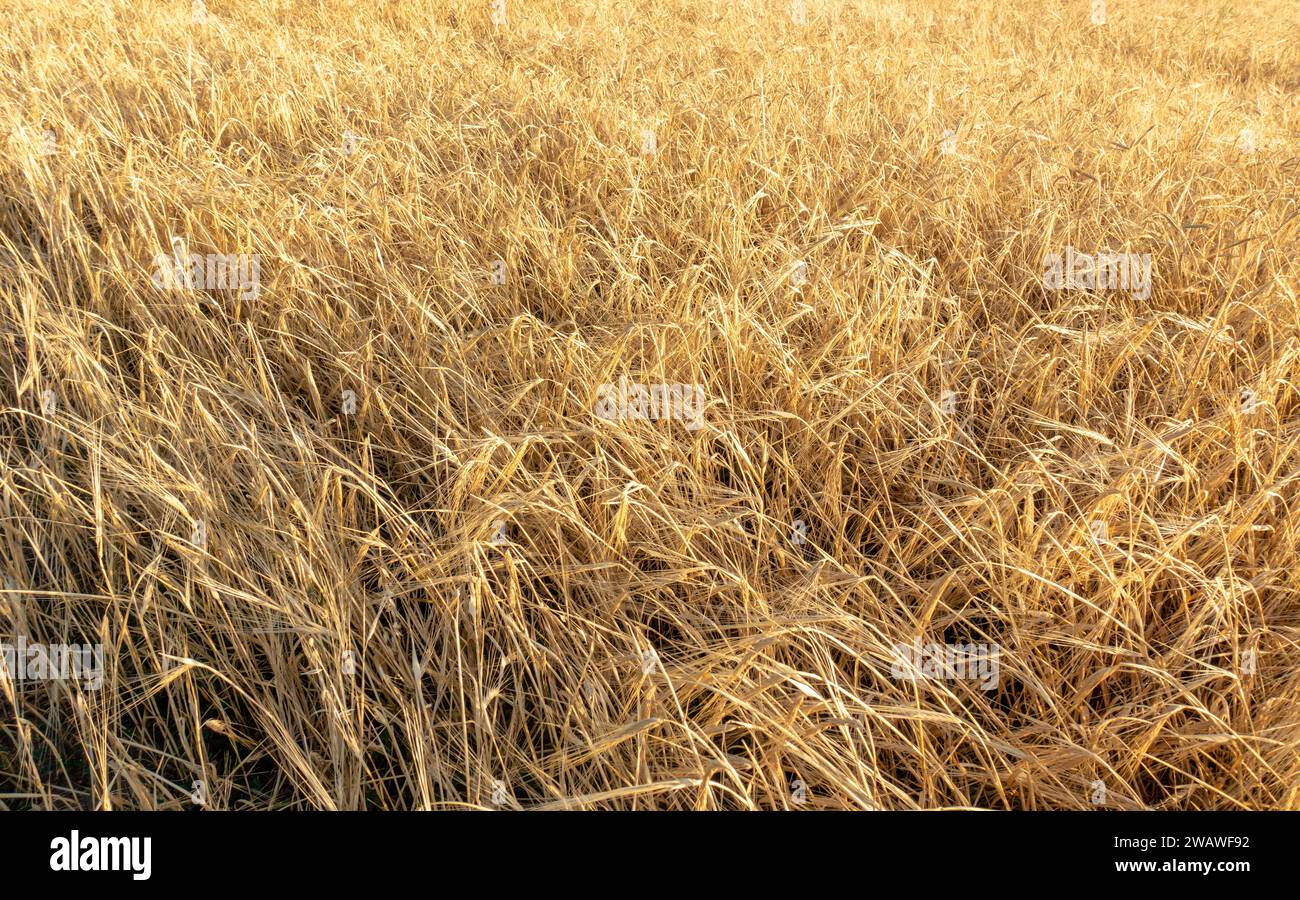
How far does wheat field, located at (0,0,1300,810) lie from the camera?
138 cm

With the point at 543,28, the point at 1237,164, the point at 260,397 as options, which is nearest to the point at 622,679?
the point at 260,397

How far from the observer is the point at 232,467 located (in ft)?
5.76

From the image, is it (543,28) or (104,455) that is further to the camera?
(543,28)

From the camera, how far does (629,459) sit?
1.83 m

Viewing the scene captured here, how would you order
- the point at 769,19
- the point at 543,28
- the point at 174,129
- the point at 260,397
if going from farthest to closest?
the point at 769,19 < the point at 543,28 < the point at 174,129 < the point at 260,397

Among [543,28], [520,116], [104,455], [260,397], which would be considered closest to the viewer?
[104,455]

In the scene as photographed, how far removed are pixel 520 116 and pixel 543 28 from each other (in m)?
1.82

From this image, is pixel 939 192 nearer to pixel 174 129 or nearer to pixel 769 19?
pixel 174 129

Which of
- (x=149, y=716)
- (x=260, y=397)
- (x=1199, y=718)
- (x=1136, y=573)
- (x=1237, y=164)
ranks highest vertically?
(x=1237, y=164)

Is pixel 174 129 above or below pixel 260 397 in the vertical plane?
above

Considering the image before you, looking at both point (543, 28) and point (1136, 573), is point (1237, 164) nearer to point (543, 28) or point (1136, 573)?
point (1136, 573)

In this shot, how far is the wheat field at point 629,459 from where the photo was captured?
1.38 metres

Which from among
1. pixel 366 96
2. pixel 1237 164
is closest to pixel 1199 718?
pixel 1237 164

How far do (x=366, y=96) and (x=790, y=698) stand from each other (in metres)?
3.35
